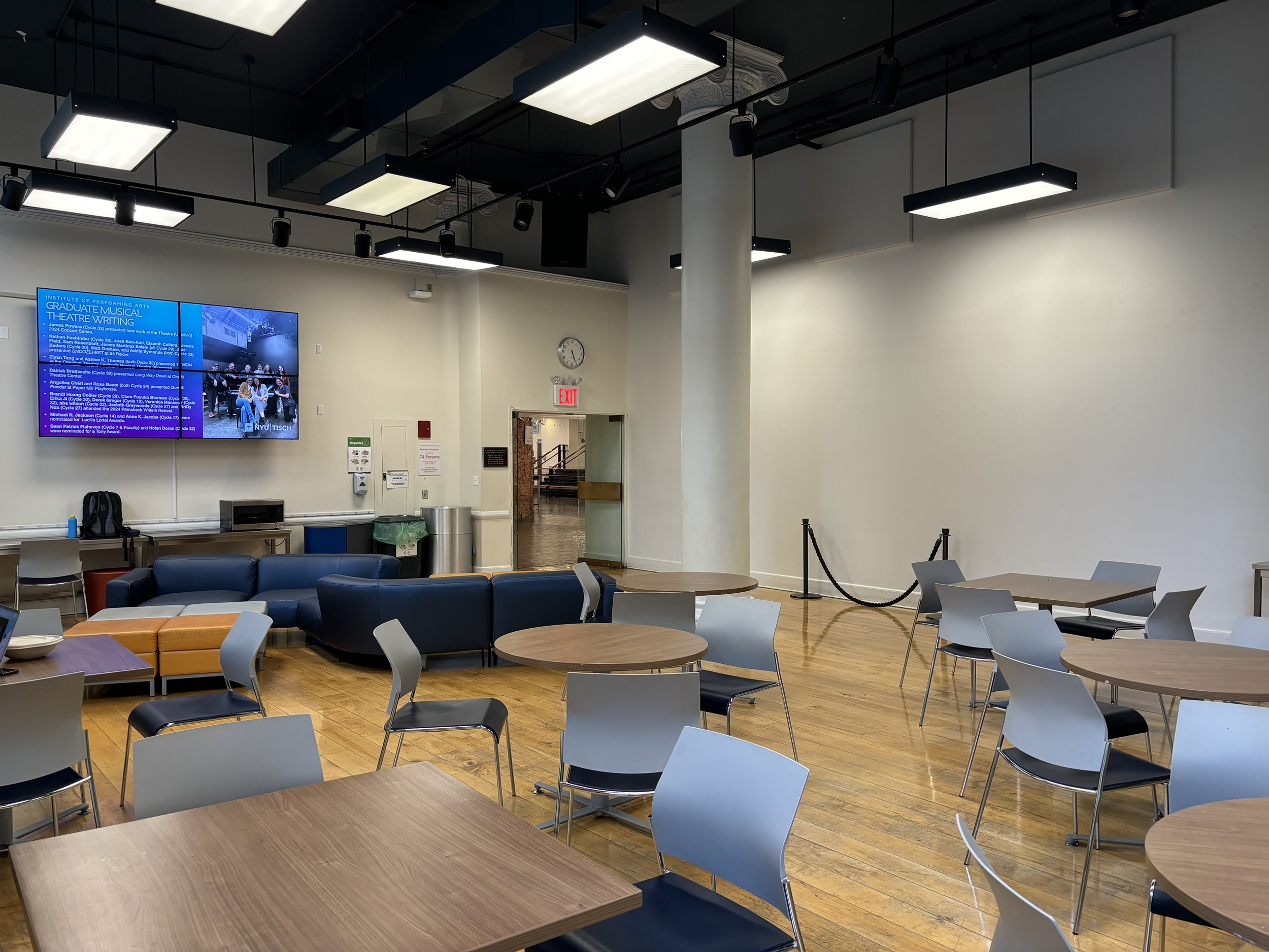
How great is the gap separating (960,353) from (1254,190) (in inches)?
108

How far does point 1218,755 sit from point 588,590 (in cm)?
445

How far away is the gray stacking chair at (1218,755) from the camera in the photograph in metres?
2.50

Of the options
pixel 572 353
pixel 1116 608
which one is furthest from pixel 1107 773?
pixel 572 353

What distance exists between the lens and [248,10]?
4.44 meters

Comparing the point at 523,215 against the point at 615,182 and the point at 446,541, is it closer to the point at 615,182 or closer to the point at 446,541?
the point at 615,182

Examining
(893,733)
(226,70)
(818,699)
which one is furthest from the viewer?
(226,70)

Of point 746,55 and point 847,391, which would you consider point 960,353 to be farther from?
point 746,55

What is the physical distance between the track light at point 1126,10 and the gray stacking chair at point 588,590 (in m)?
4.68

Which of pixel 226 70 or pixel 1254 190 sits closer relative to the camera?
pixel 1254 190

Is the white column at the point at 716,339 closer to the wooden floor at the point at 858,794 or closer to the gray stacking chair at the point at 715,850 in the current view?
the wooden floor at the point at 858,794

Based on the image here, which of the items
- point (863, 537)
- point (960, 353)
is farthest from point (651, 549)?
point (960, 353)

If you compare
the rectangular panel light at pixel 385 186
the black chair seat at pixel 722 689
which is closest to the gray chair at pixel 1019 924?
the black chair seat at pixel 722 689

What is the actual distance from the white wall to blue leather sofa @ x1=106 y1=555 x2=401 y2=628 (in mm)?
5113

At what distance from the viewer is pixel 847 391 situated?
32.6ft
